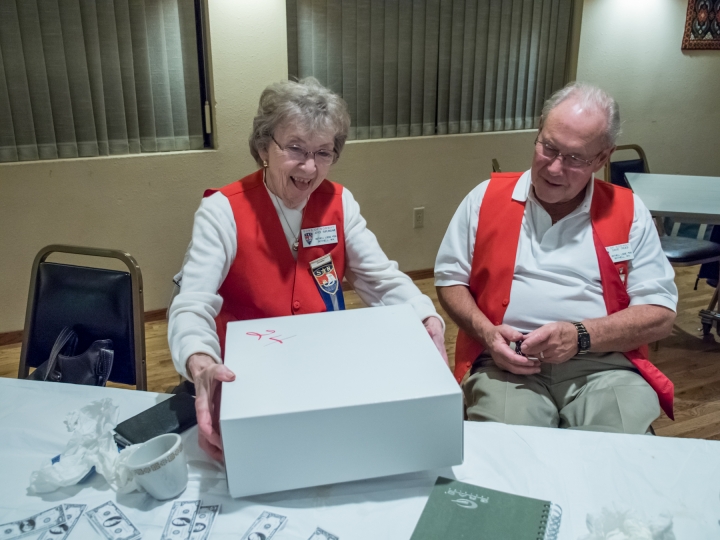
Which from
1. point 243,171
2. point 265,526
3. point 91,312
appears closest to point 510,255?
point 265,526

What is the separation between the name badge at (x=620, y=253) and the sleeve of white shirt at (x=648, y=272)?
0.08 feet

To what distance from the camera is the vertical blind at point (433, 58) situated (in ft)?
11.1

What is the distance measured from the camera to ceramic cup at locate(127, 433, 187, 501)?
3.10 feet

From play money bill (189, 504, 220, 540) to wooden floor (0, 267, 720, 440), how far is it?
175cm

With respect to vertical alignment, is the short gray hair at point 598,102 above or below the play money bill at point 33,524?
above

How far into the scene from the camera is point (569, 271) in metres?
1.63

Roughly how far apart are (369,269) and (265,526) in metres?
0.84

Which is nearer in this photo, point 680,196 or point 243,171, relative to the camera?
point 680,196

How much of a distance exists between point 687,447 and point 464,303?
72 centimetres

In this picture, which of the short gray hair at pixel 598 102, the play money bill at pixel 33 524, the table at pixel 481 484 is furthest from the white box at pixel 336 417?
the short gray hair at pixel 598 102

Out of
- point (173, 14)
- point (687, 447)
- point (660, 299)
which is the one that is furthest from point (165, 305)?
point (687, 447)

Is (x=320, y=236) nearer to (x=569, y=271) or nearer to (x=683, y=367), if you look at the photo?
→ (x=569, y=271)

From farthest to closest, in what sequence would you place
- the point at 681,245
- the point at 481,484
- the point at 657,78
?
the point at 657,78 → the point at 681,245 → the point at 481,484

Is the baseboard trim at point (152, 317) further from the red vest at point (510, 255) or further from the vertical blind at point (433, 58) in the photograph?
the red vest at point (510, 255)
